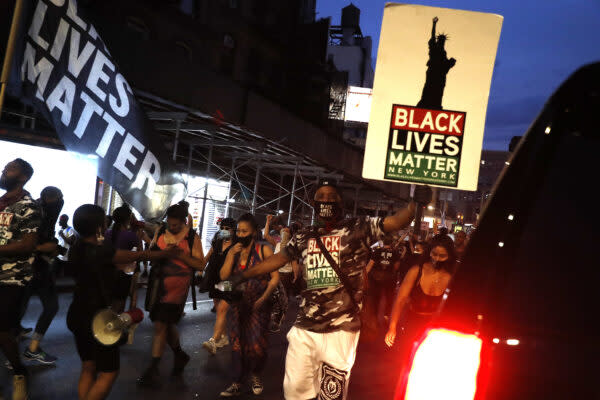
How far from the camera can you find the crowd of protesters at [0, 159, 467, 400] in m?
3.92

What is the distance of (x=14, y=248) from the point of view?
4566mm

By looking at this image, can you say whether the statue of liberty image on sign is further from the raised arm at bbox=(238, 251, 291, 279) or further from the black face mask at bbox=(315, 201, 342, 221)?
the raised arm at bbox=(238, 251, 291, 279)

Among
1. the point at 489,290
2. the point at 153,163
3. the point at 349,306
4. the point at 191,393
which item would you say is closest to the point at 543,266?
Result: the point at 489,290

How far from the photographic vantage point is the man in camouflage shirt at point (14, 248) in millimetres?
4562

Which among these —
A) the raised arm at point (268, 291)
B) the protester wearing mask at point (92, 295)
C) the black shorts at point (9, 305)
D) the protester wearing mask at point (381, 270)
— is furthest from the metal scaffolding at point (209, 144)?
the black shorts at point (9, 305)

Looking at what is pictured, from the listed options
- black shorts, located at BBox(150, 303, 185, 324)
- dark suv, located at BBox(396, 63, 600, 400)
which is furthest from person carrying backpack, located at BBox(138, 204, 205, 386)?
dark suv, located at BBox(396, 63, 600, 400)

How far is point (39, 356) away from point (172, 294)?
1.69 meters

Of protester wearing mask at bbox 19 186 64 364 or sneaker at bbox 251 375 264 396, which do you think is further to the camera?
protester wearing mask at bbox 19 186 64 364

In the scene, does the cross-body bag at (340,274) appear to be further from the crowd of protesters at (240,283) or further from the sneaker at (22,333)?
the sneaker at (22,333)

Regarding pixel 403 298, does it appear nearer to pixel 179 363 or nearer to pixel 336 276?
pixel 336 276

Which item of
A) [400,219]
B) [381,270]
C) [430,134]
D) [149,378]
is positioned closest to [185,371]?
[149,378]

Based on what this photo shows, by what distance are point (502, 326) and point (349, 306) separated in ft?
8.53

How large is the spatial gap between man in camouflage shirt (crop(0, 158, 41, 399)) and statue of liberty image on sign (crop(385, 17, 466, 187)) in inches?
128

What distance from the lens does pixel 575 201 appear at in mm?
1507
